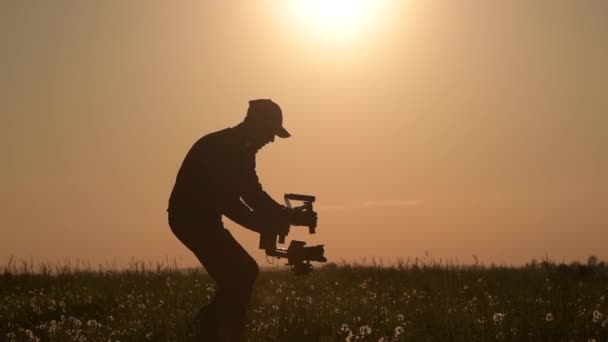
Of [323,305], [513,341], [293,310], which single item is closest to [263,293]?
[323,305]

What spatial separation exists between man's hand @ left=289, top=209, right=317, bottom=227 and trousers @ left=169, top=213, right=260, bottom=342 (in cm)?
68

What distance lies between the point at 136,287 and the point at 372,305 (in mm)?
5088

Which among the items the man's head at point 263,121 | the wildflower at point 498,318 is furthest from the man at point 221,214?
the wildflower at point 498,318

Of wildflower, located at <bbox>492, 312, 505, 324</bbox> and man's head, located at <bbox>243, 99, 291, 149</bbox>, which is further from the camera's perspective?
wildflower, located at <bbox>492, 312, 505, 324</bbox>

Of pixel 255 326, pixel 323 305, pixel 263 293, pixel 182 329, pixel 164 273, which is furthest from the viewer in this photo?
pixel 164 273

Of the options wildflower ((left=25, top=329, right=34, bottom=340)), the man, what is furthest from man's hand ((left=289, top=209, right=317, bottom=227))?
wildflower ((left=25, top=329, right=34, bottom=340))

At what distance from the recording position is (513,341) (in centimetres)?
866

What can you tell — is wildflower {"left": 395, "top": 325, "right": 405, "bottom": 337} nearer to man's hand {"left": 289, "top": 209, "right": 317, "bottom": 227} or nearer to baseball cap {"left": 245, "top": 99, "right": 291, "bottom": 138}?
man's hand {"left": 289, "top": 209, "right": 317, "bottom": 227}

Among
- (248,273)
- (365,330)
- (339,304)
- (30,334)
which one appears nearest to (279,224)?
(248,273)

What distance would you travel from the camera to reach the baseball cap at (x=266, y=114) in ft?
29.7

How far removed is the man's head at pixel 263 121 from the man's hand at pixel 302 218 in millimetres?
939

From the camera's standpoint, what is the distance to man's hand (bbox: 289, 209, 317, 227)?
349 inches

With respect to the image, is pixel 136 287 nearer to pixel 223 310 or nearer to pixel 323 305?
pixel 323 305

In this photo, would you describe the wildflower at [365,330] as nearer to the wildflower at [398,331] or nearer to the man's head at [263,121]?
the wildflower at [398,331]
